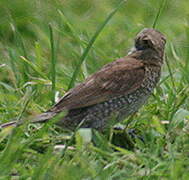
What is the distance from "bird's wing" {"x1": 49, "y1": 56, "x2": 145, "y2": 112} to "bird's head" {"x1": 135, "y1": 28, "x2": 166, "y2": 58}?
0.50 feet

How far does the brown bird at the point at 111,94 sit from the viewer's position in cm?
570

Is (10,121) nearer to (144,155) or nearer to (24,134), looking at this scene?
(24,134)

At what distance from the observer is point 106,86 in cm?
580

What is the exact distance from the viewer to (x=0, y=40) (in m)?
8.55

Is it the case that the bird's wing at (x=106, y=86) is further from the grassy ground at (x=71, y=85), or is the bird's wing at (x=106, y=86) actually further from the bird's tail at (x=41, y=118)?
the grassy ground at (x=71, y=85)

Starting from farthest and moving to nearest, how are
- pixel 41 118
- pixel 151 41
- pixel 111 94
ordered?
pixel 151 41
pixel 111 94
pixel 41 118

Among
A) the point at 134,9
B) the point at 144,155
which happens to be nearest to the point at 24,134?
the point at 144,155

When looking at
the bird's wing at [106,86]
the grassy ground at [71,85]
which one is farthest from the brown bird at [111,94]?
the grassy ground at [71,85]

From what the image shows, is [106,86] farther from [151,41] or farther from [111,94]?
[151,41]

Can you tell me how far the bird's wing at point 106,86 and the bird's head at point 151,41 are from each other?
151 mm

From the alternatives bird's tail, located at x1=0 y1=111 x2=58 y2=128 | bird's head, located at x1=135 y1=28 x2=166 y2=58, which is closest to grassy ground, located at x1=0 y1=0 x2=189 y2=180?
bird's tail, located at x1=0 y1=111 x2=58 y2=128

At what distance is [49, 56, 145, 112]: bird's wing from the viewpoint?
5.72m

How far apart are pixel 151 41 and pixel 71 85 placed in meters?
0.78

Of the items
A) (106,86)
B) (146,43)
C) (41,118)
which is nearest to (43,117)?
(41,118)
